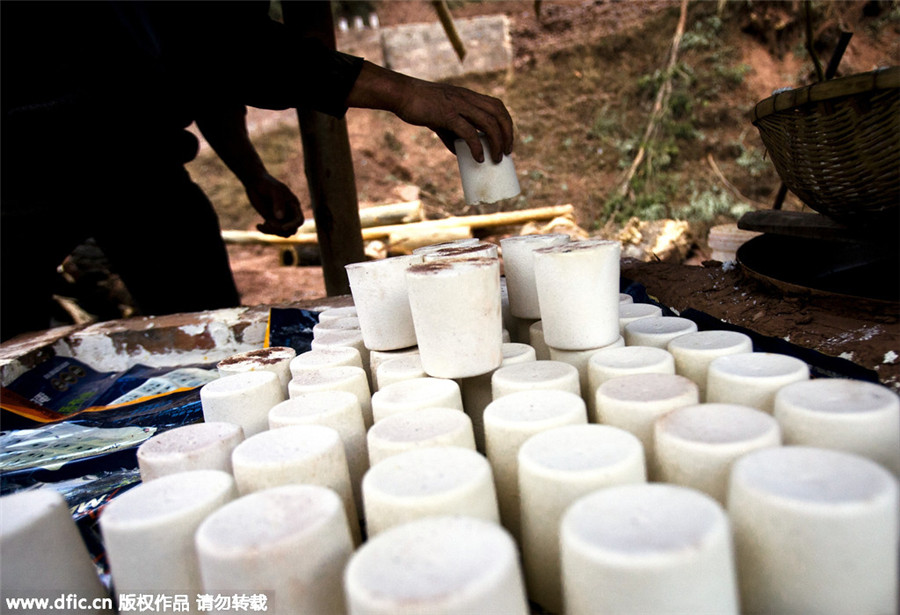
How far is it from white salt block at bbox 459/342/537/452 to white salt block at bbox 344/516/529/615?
2.31 feet

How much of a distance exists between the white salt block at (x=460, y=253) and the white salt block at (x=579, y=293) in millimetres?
155

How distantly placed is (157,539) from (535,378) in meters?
0.77

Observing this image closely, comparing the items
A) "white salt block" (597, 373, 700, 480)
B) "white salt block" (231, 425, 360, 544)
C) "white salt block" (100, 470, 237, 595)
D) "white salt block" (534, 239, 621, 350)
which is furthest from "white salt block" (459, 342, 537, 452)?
"white salt block" (100, 470, 237, 595)

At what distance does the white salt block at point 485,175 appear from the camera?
1.91 meters

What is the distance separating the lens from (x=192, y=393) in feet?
7.04

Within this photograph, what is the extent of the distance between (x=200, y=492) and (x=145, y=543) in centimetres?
11

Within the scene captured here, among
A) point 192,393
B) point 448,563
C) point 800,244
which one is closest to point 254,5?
point 192,393

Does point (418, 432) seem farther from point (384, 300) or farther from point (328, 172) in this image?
point (328, 172)

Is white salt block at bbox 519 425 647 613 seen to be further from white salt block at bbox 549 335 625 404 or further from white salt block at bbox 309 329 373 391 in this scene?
white salt block at bbox 309 329 373 391

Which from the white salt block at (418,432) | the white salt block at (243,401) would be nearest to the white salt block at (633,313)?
the white salt block at (418,432)

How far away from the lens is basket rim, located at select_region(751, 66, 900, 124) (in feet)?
4.81

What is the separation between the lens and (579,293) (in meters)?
1.37

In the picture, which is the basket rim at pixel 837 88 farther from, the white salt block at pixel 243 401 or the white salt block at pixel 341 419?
the white salt block at pixel 243 401

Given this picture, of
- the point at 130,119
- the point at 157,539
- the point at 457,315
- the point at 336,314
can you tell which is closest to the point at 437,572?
the point at 157,539
